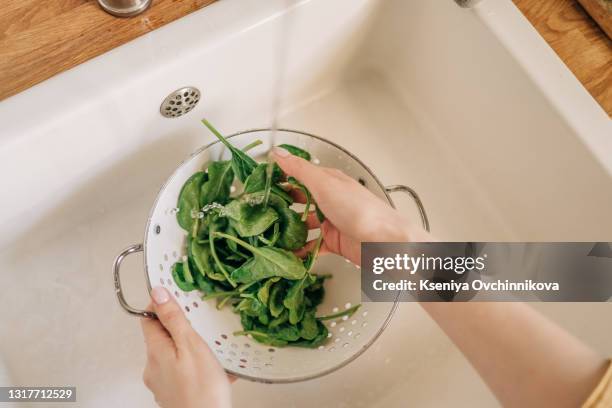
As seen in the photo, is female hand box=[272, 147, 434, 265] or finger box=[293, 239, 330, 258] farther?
finger box=[293, 239, 330, 258]

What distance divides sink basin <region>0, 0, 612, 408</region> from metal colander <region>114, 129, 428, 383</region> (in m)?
0.09

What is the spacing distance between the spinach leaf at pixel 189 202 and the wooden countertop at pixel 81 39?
0.19m

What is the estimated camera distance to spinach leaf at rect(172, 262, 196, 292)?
750 millimetres

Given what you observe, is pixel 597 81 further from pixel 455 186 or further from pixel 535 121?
pixel 455 186

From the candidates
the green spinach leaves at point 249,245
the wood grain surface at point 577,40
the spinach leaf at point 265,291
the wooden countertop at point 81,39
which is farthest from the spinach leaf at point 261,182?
the wood grain surface at point 577,40

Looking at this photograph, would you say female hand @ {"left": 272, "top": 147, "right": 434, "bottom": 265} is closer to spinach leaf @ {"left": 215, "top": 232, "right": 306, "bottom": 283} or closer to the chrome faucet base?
spinach leaf @ {"left": 215, "top": 232, "right": 306, "bottom": 283}

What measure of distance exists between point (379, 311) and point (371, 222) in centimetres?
15

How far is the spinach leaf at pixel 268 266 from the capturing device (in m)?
0.72

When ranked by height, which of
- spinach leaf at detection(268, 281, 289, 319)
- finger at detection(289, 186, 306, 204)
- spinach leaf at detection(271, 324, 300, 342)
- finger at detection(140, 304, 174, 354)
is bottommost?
spinach leaf at detection(271, 324, 300, 342)

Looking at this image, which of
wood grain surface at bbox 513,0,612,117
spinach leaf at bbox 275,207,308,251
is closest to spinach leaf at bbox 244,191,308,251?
spinach leaf at bbox 275,207,308,251

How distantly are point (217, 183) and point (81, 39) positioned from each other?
0.81ft

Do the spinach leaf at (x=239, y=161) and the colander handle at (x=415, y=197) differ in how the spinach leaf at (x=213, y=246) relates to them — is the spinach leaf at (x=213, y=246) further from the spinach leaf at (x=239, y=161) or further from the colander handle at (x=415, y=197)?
the colander handle at (x=415, y=197)

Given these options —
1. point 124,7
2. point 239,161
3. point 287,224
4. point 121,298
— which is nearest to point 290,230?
point 287,224

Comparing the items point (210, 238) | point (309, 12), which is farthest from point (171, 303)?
point (309, 12)
